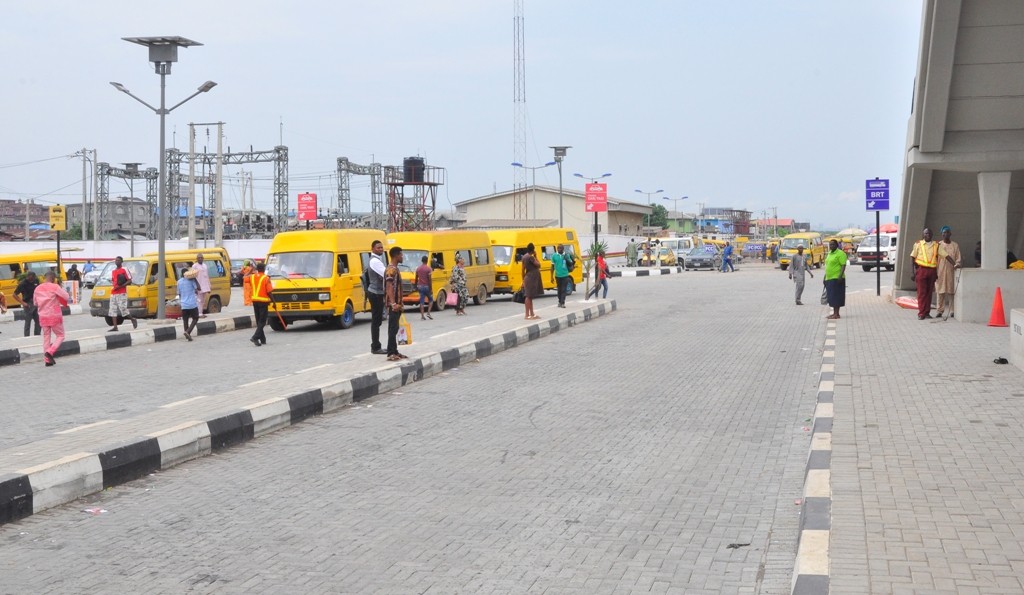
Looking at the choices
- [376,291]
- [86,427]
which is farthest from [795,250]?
[86,427]

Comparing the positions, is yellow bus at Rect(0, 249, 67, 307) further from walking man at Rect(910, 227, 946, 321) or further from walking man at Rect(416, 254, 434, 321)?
walking man at Rect(910, 227, 946, 321)

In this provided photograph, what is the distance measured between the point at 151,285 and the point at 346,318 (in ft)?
19.9

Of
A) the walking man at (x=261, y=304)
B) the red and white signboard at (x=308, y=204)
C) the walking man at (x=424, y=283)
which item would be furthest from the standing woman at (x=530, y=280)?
the red and white signboard at (x=308, y=204)

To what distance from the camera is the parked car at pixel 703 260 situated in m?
61.7

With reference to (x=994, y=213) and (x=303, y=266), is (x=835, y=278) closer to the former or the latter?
(x=994, y=213)

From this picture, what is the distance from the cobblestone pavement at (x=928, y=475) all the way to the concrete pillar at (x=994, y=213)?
7.36 metres

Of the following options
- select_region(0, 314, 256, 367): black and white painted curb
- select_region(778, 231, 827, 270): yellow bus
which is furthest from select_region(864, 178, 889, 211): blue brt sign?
select_region(778, 231, 827, 270): yellow bus

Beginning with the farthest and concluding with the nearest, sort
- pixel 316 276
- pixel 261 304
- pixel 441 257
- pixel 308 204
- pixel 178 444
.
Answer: pixel 308 204 < pixel 441 257 < pixel 316 276 < pixel 261 304 < pixel 178 444

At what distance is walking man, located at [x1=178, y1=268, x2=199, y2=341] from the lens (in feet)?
70.0

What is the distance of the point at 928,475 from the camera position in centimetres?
742

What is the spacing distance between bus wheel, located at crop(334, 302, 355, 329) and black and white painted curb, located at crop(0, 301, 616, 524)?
29.7 ft

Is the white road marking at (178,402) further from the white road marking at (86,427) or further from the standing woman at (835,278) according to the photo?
the standing woman at (835,278)

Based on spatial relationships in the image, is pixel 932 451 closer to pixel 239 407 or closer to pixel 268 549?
pixel 268 549

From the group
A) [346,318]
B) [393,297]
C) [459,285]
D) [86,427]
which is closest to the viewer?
[86,427]
